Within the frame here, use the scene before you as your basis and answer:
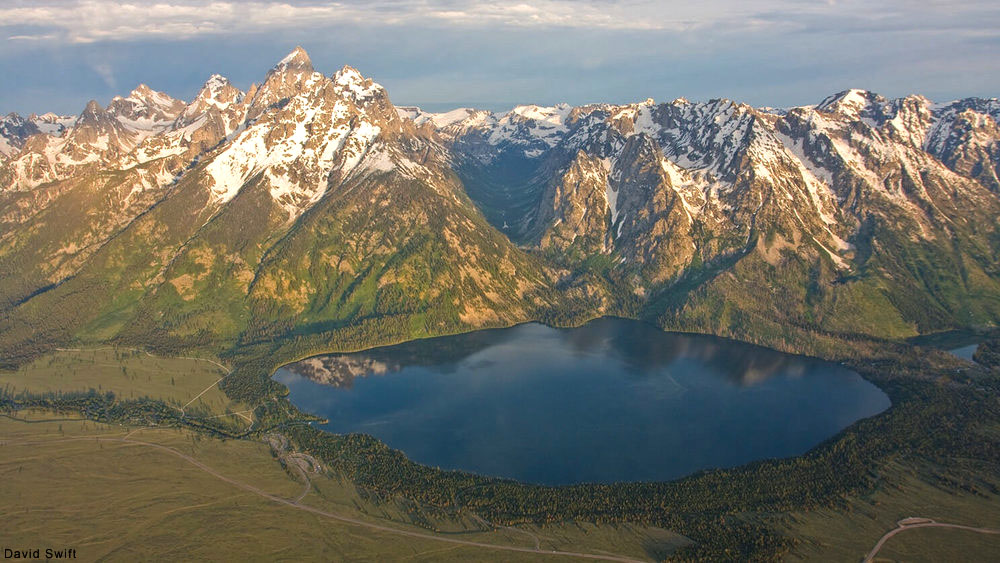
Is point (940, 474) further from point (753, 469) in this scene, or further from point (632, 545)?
point (632, 545)

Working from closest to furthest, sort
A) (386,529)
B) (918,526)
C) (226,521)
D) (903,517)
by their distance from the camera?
(918,526)
(386,529)
(903,517)
(226,521)

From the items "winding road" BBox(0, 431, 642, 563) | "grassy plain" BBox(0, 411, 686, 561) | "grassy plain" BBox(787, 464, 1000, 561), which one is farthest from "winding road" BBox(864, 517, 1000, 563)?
"winding road" BBox(0, 431, 642, 563)

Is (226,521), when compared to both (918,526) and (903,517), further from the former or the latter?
(918,526)

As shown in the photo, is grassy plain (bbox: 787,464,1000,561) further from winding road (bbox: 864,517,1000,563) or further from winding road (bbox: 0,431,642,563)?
winding road (bbox: 0,431,642,563)

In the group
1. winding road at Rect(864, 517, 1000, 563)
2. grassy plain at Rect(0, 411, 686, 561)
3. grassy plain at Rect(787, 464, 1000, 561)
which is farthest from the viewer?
winding road at Rect(864, 517, 1000, 563)

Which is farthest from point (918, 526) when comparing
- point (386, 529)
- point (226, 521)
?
point (226, 521)

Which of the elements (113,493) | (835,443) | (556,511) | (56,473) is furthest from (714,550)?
(56,473)

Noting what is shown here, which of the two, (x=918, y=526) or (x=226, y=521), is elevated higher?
(x=918, y=526)

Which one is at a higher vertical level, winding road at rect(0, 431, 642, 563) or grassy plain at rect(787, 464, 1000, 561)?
grassy plain at rect(787, 464, 1000, 561)
